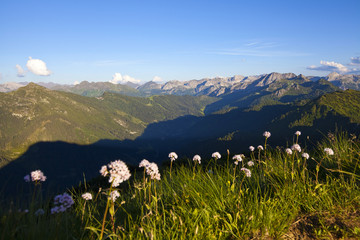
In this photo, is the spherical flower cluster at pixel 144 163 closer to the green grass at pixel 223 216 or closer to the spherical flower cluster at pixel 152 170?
the spherical flower cluster at pixel 152 170

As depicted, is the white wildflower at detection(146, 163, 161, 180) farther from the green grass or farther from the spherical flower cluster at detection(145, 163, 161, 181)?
the green grass

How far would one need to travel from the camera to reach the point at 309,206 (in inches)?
171

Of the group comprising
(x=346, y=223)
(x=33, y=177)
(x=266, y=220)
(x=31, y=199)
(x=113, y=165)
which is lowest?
(x=346, y=223)

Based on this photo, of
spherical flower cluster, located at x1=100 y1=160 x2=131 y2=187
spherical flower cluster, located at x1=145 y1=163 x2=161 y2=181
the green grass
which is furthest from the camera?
spherical flower cluster, located at x1=145 y1=163 x2=161 y2=181

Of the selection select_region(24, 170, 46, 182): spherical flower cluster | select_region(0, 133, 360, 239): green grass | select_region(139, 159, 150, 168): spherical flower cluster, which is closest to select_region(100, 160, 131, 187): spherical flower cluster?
select_region(0, 133, 360, 239): green grass

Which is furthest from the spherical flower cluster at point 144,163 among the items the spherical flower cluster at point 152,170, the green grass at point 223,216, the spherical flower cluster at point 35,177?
the spherical flower cluster at point 35,177

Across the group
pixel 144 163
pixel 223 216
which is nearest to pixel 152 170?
pixel 144 163

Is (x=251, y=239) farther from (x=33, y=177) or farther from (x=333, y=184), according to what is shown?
(x=33, y=177)

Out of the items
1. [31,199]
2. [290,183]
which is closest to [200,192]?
[290,183]

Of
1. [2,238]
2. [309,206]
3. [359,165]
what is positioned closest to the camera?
[2,238]

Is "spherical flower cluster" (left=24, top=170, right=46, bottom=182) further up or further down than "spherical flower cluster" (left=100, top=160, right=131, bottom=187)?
further down

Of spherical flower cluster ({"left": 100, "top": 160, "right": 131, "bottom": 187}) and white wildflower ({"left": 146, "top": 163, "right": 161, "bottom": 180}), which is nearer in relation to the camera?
spherical flower cluster ({"left": 100, "top": 160, "right": 131, "bottom": 187})

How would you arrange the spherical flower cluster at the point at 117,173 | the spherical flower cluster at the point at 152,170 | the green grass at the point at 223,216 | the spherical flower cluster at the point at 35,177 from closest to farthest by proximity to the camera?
the spherical flower cluster at the point at 117,173, the green grass at the point at 223,216, the spherical flower cluster at the point at 152,170, the spherical flower cluster at the point at 35,177

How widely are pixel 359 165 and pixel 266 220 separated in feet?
11.8
